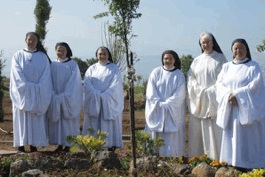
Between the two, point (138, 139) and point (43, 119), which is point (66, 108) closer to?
point (43, 119)

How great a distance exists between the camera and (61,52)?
11.6 m

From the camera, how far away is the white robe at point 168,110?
10.6 m

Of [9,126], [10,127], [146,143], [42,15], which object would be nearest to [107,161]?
[146,143]

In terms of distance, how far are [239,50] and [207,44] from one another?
1.00 m

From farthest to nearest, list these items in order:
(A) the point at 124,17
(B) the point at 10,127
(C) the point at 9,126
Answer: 1. (C) the point at 9,126
2. (B) the point at 10,127
3. (A) the point at 124,17

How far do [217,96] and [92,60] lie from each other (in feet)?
79.2

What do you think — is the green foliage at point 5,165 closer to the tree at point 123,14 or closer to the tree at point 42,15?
the tree at point 123,14

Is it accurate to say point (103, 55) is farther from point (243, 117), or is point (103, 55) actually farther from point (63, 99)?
point (243, 117)

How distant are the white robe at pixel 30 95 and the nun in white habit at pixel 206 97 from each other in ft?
10.2

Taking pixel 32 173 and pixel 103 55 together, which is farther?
pixel 103 55

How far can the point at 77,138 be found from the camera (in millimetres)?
9055

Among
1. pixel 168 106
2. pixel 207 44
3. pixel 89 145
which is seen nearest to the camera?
pixel 89 145

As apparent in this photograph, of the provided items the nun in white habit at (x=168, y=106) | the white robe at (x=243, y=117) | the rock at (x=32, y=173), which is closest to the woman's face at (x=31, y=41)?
the nun in white habit at (x=168, y=106)

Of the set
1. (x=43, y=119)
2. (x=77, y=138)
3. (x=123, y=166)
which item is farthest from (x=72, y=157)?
(x=43, y=119)
